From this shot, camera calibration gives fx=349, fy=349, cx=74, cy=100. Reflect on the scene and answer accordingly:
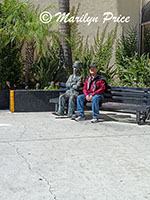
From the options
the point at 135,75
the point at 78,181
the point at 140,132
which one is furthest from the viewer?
the point at 135,75

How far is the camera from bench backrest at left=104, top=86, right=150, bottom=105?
8170mm

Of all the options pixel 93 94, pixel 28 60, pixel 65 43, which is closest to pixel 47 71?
pixel 28 60

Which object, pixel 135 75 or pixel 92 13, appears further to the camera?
pixel 92 13

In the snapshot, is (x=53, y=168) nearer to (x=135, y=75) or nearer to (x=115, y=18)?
(x=135, y=75)

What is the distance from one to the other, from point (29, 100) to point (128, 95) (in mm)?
2714

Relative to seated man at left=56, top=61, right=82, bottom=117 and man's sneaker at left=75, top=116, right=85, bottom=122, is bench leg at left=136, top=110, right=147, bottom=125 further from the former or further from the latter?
seated man at left=56, top=61, right=82, bottom=117

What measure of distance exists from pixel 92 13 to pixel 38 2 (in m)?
1.98

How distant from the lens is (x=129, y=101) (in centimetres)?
840

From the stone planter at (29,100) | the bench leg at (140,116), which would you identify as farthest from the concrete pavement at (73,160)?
the stone planter at (29,100)

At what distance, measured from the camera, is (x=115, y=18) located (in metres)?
12.4

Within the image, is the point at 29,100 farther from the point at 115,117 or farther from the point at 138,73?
the point at 138,73

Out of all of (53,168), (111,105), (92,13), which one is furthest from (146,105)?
(92,13)

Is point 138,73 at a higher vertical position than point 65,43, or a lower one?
lower

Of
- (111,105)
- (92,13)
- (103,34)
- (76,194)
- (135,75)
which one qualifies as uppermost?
(92,13)
